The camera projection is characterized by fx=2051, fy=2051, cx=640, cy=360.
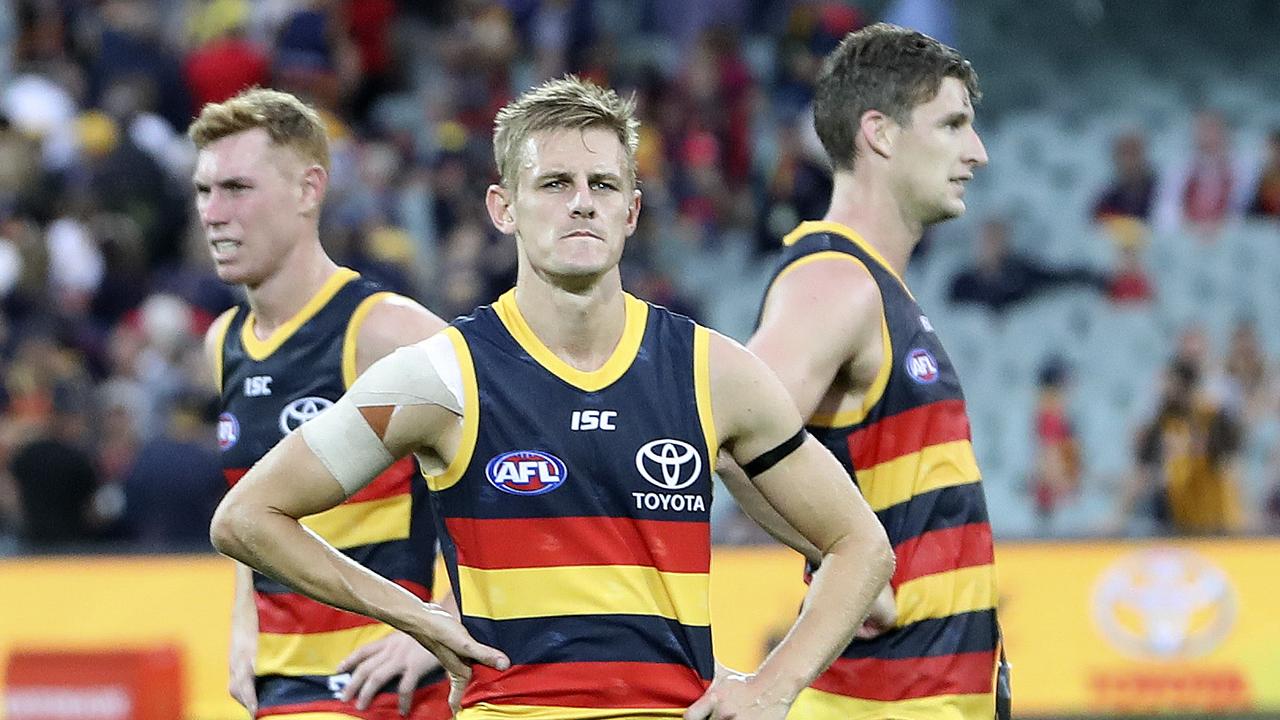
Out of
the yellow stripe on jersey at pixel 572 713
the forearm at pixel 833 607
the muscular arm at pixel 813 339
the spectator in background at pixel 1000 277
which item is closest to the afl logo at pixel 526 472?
the yellow stripe on jersey at pixel 572 713

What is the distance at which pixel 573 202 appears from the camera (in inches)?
160

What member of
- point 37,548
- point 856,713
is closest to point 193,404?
point 37,548

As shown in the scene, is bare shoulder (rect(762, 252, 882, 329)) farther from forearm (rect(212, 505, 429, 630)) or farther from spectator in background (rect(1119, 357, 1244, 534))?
spectator in background (rect(1119, 357, 1244, 534))

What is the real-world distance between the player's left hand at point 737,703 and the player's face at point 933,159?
171 cm

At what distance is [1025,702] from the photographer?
11.4 meters

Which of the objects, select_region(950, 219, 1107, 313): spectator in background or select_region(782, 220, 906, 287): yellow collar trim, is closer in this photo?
select_region(782, 220, 906, 287): yellow collar trim

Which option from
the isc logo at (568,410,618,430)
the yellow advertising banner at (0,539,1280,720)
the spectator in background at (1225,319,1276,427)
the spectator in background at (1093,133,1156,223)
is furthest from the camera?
the spectator in background at (1093,133,1156,223)

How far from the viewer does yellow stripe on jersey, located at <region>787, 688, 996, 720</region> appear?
195 inches

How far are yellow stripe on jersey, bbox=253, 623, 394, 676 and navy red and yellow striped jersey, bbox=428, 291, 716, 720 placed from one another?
1392 millimetres

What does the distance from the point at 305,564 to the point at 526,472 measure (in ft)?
1.58

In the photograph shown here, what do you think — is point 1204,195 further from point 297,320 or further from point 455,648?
point 455,648

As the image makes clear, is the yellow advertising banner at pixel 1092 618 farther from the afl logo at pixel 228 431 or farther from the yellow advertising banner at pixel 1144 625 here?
the afl logo at pixel 228 431

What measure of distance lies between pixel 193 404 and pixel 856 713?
804 centimetres

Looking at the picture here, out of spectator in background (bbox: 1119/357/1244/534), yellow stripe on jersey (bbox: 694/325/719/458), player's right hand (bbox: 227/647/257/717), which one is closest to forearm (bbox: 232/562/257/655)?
player's right hand (bbox: 227/647/257/717)
